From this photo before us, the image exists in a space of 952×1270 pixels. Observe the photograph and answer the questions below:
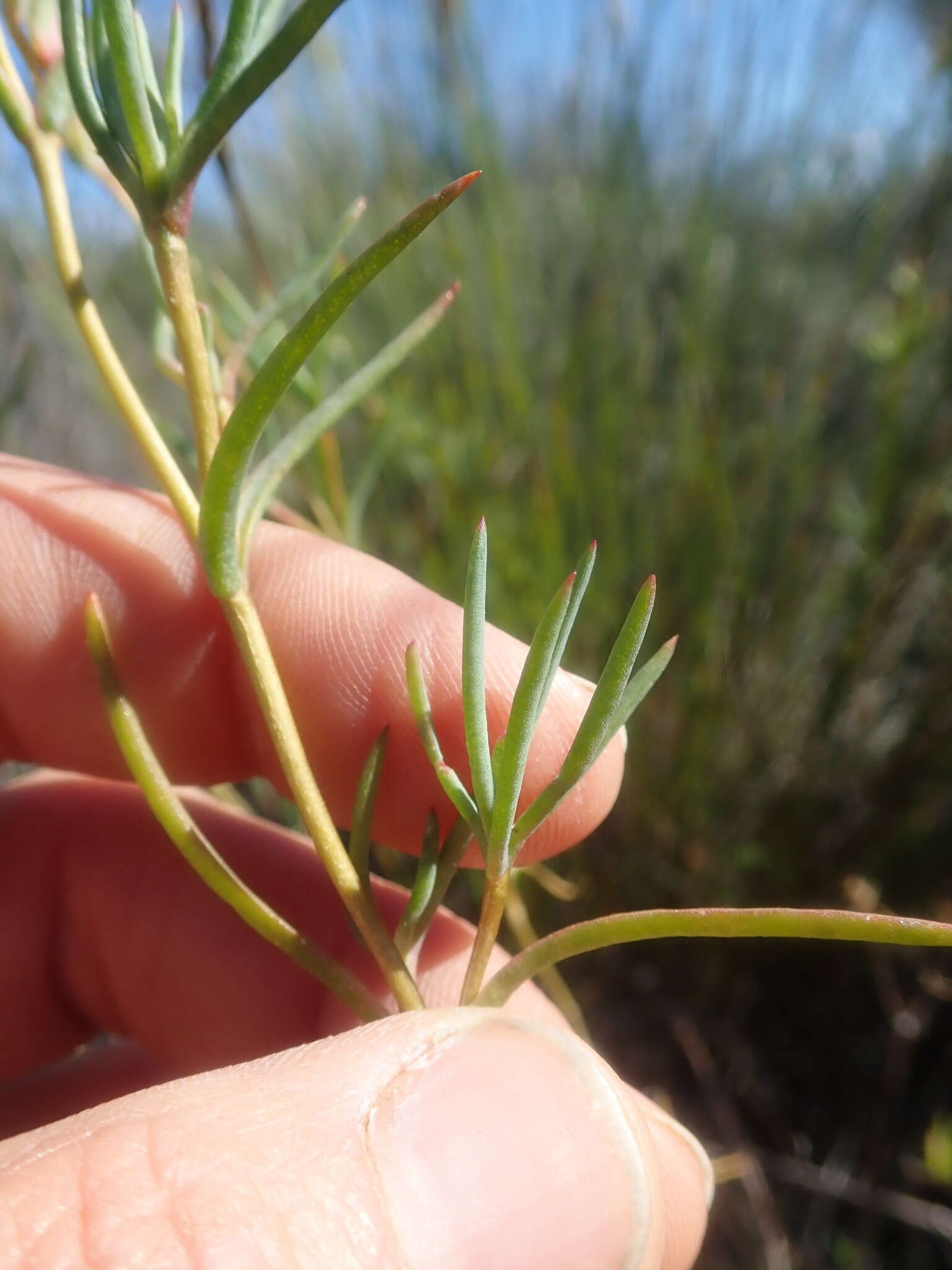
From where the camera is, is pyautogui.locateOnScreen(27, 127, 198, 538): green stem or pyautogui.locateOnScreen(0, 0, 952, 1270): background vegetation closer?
pyautogui.locateOnScreen(27, 127, 198, 538): green stem

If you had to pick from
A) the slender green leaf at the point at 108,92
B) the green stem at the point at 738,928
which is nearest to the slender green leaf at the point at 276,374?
the slender green leaf at the point at 108,92

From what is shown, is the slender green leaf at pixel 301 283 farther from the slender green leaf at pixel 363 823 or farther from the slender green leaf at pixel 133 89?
the slender green leaf at pixel 363 823

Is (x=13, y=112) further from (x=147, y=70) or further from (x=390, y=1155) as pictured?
(x=390, y=1155)

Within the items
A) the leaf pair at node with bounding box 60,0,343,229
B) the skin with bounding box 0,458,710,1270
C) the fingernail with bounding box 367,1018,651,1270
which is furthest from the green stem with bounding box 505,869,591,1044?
the leaf pair at node with bounding box 60,0,343,229

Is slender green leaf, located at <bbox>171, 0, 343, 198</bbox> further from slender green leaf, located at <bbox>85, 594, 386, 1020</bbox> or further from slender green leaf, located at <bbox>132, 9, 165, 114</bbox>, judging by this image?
slender green leaf, located at <bbox>85, 594, 386, 1020</bbox>

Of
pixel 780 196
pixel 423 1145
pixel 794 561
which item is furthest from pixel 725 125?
pixel 423 1145

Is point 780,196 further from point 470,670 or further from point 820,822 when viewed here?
point 470,670

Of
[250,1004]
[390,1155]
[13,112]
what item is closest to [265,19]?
[13,112]
